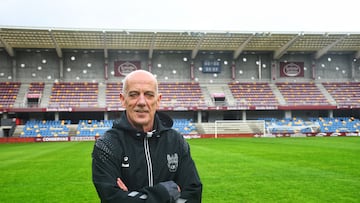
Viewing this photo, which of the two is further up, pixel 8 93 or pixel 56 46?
pixel 56 46

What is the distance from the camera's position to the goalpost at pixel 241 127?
42.3 meters

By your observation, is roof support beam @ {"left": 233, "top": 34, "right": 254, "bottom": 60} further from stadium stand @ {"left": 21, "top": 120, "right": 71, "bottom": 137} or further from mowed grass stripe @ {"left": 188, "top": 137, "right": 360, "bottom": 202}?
mowed grass stripe @ {"left": 188, "top": 137, "right": 360, "bottom": 202}

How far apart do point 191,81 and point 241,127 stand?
11167 millimetres

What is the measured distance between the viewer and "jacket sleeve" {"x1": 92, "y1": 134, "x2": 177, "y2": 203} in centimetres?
279

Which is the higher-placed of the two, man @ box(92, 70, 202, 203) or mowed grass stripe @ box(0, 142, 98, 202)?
man @ box(92, 70, 202, 203)

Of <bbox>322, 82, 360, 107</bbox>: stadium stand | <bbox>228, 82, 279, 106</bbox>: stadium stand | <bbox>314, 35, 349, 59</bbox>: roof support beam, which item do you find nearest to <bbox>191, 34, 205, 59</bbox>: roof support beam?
<bbox>228, 82, 279, 106</bbox>: stadium stand

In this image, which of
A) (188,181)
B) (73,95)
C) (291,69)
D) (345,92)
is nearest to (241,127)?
(291,69)

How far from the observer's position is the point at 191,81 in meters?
49.7

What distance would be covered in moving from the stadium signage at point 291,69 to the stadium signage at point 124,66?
2246cm

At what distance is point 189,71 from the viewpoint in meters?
49.8

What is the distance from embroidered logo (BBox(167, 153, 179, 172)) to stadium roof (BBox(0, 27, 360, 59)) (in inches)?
1515

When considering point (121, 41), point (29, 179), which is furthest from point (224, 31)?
point (29, 179)

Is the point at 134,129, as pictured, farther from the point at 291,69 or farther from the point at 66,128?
the point at 291,69

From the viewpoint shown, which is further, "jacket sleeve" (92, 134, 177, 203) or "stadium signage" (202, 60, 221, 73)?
"stadium signage" (202, 60, 221, 73)
